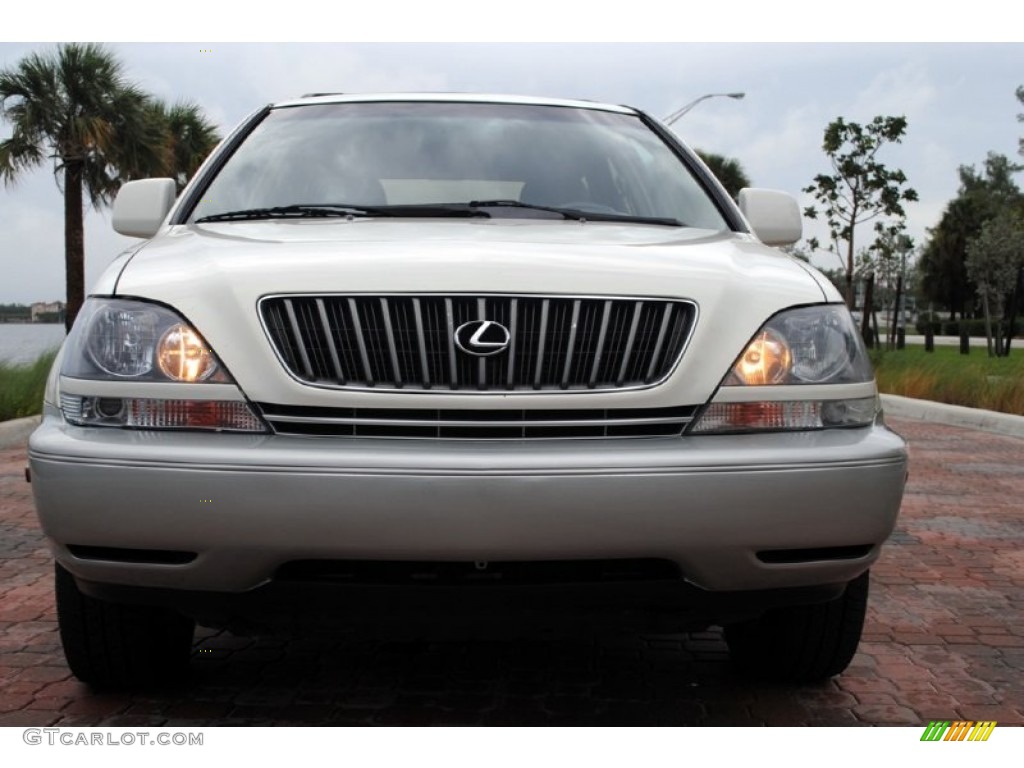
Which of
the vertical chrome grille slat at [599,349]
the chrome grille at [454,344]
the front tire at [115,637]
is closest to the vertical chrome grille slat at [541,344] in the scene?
the chrome grille at [454,344]

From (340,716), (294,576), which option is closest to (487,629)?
(294,576)

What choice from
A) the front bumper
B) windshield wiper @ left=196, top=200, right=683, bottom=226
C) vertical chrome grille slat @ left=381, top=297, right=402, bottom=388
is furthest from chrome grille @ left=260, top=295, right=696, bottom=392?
windshield wiper @ left=196, top=200, right=683, bottom=226

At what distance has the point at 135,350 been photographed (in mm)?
2727

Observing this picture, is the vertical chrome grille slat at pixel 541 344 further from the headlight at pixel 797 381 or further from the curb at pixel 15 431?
the curb at pixel 15 431

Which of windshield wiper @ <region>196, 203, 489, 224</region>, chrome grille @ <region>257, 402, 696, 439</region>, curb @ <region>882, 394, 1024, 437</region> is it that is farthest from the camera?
curb @ <region>882, 394, 1024, 437</region>

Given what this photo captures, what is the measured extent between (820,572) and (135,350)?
5.40ft

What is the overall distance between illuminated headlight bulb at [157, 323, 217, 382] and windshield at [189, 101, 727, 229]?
3.23 ft

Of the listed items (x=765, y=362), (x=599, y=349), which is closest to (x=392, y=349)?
(x=599, y=349)

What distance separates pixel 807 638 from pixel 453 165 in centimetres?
184

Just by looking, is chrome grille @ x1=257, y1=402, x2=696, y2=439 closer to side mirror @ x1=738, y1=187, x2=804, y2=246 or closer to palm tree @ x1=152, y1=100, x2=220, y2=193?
side mirror @ x1=738, y1=187, x2=804, y2=246

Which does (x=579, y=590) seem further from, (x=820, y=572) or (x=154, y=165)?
(x=154, y=165)
